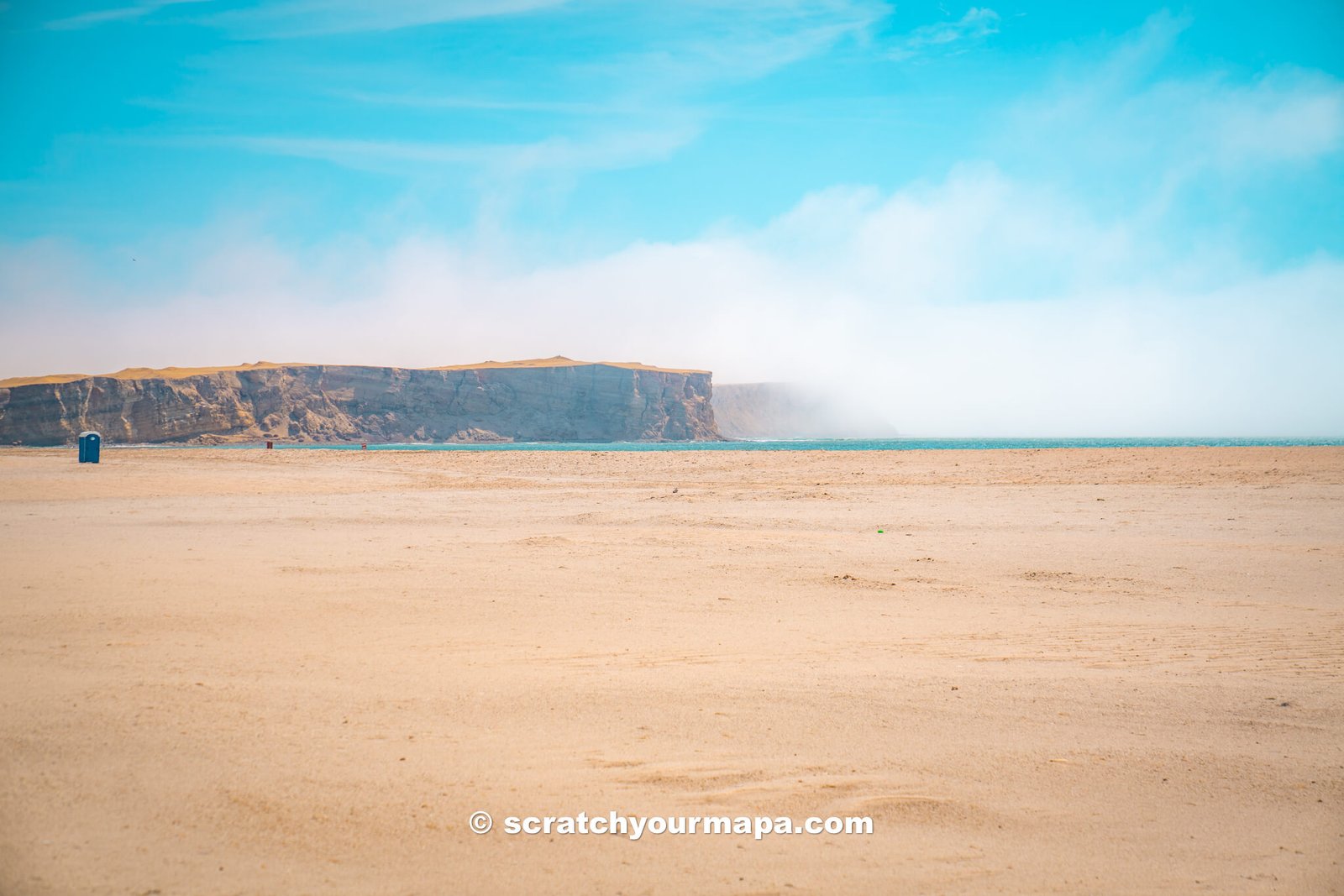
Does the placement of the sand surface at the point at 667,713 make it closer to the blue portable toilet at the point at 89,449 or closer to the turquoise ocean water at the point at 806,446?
the blue portable toilet at the point at 89,449

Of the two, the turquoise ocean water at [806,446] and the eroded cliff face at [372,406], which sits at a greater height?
the eroded cliff face at [372,406]

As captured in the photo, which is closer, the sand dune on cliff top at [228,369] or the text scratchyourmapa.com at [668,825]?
the text scratchyourmapa.com at [668,825]

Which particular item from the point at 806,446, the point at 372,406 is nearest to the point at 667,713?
the point at 806,446

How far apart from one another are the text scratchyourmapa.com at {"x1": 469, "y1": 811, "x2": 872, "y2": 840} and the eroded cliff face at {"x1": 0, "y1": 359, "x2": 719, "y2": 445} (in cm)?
10668

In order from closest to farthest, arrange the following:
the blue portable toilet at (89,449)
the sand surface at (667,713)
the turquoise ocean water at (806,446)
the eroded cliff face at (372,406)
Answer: the sand surface at (667,713), the blue portable toilet at (89,449), the turquoise ocean water at (806,446), the eroded cliff face at (372,406)

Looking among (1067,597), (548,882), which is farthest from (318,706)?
(1067,597)

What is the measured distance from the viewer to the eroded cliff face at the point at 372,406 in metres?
95.1

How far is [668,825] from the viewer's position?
11.0 ft

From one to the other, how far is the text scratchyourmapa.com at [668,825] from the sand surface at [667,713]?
0.06 m

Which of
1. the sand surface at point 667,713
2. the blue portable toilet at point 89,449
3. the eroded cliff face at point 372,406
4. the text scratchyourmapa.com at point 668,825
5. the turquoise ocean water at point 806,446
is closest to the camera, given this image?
the sand surface at point 667,713

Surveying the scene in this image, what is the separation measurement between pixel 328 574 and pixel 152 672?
136 inches

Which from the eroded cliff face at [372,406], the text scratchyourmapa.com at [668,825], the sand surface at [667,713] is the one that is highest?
the eroded cliff face at [372,406]

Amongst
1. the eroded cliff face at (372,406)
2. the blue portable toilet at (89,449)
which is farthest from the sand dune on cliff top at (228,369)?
the blue portable toilet at (89,449)

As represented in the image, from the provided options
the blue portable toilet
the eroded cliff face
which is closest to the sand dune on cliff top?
the eroded cliff face
